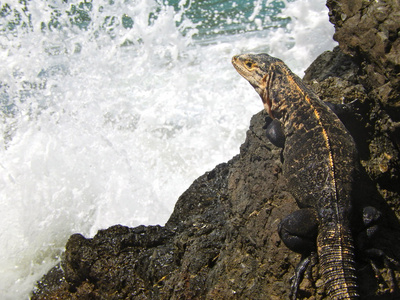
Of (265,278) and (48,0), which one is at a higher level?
(48,0)

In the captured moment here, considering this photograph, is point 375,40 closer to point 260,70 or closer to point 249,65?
point 260,70

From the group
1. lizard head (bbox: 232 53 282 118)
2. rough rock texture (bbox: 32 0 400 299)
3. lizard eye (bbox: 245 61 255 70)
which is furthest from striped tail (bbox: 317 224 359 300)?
lizard eye (bbox: 245 61 255 70)

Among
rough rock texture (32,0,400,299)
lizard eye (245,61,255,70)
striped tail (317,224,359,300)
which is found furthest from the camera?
lizard eye (245,61,255,70)

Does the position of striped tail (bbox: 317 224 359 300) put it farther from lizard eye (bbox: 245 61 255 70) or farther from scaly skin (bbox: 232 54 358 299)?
lizard eye (bbox: 245 61 255 70)

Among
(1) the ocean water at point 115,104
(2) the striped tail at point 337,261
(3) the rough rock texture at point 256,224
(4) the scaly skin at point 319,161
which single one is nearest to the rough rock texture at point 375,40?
(3) the rough rock texture at point 256,224

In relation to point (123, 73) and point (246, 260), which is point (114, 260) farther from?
point (123, 73)

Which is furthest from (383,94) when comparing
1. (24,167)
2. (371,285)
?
(24,167)

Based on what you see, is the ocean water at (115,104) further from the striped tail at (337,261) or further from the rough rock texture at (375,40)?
the striped tail at (337,261)

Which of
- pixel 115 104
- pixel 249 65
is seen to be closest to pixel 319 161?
pixel 249 65
